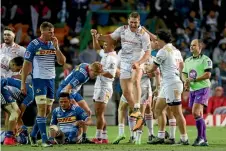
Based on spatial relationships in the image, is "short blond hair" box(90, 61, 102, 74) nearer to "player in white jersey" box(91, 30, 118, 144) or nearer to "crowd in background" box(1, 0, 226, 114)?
"player in white jersey" box(91, 30, 118, 144)

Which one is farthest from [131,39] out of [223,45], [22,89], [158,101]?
[223,45]

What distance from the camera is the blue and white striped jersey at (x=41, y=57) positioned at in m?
17.9

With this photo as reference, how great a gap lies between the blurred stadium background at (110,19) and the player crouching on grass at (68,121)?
1137 centimetres

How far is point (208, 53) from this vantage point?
31.5 metres

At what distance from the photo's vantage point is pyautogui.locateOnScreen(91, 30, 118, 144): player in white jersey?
19906mm

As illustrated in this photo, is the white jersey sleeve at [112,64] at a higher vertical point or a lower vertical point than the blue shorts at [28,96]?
higher

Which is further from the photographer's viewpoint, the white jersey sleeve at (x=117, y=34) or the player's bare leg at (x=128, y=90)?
the white jersey sleeve at (x=117, y=34)

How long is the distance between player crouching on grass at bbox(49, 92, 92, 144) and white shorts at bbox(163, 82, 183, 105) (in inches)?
73.5

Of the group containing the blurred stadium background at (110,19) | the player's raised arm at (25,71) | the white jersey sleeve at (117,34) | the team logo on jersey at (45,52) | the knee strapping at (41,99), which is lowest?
the knee strapping at (41,99)

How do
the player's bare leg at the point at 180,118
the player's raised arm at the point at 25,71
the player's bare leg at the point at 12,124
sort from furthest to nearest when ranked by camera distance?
the player's bare leg at the point at 12,124 → the player's bare leg at the point at 180,118 → the player's raised arm at the point at 25,71

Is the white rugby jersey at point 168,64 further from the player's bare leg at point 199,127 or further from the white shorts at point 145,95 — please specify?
the white shorts at point 145,95

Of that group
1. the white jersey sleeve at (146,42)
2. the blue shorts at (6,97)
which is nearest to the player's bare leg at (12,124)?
the blue shorts at (6,97)

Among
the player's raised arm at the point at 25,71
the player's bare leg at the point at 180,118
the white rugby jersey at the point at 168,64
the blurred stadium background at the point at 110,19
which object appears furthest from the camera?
the blurred stadium background at the point at 110,19

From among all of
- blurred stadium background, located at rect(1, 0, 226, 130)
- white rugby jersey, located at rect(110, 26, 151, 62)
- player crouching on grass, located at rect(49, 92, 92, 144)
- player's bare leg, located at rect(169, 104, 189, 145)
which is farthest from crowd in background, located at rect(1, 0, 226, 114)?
player's bare leg, located at rect(169, 104, 189, 145)
